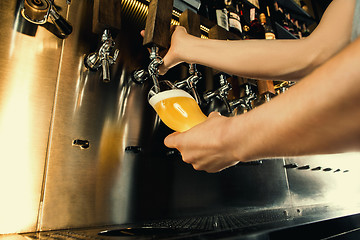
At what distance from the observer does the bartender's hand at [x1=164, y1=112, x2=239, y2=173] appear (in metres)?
0.42

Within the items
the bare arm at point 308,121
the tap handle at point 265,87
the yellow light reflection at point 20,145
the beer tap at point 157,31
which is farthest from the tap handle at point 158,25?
the tap handle at point 265,87

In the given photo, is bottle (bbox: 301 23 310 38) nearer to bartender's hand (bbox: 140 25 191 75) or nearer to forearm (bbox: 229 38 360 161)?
bartender's hand (bbox: 140 25 191 75)

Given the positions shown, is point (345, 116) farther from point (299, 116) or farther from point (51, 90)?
point (51, 90)

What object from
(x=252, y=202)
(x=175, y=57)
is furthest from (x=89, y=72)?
(x=252, y=202)

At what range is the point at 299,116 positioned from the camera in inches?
12.3

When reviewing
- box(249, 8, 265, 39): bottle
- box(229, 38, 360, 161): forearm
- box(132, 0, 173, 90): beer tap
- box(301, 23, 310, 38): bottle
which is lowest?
box(229, 38, 360, 161): forearm

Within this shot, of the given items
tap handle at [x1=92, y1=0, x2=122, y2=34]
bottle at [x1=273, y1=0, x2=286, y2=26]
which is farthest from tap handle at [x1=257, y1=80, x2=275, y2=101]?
bottle at [x1=273, y1=0, x2=286, y2=26]

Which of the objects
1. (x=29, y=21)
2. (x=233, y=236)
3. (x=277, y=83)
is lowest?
(x=233, y=236)

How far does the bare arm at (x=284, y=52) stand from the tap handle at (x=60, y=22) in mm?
406

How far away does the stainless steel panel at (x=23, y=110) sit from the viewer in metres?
0.66

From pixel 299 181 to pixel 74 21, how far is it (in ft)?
4.65

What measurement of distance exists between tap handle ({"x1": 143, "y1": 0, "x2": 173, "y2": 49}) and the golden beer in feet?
0.89

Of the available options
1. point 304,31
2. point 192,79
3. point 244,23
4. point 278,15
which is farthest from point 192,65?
point 304,31

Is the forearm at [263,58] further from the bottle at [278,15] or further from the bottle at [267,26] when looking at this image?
the bottle at [278,15]
